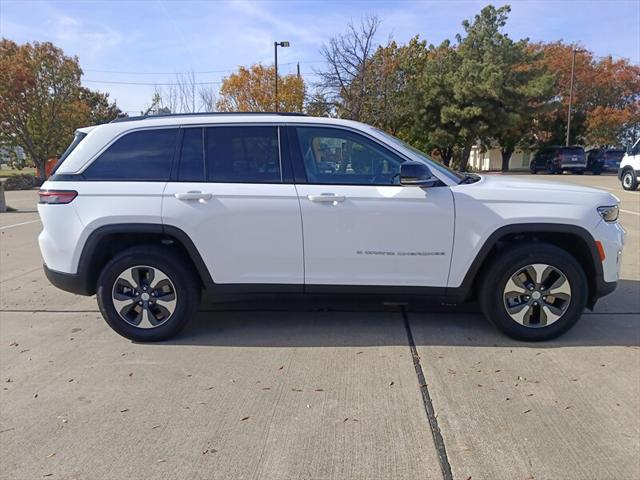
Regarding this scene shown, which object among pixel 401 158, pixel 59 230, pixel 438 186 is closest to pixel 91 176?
pixel 59 230

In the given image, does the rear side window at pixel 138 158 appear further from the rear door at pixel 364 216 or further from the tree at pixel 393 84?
the tree at pixel 393 84

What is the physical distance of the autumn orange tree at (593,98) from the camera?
3772 centimetres

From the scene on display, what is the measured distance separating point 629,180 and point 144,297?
20.2 metres

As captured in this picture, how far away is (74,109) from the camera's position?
97.8ft

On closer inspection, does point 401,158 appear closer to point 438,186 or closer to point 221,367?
point 438,186

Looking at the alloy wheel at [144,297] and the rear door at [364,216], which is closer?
the rear door at [364,216]

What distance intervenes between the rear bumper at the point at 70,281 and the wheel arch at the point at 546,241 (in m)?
3.13

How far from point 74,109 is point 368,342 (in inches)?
1261

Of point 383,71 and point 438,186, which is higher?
point 383,71

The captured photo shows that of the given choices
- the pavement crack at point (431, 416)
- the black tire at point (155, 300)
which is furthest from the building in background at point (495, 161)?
the black tire at point (155, 300)

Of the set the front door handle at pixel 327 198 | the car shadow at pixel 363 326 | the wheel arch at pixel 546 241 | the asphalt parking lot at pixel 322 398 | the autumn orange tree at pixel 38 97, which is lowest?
the asphalt parking lot at pixel 322 398

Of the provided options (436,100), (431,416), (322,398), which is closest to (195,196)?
(322,398)

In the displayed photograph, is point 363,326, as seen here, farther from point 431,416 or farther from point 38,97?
point 38,97

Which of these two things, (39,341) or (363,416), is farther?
(39,341)
